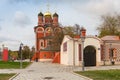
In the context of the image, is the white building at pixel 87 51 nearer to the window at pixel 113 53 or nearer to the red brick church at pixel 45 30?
the window at pixel 113 53

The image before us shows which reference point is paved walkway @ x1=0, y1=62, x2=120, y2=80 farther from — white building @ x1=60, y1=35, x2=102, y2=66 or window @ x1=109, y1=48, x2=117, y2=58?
window @ x1=109, y1=48, x2=117, y2=58

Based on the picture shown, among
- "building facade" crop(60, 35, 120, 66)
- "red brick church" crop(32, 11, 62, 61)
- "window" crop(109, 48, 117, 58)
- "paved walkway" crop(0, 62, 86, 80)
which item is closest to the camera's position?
"paved walkway" crop(0, 62, 86, 80)

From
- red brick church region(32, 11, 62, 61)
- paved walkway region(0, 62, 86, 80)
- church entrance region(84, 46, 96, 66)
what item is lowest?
paved walkway region(0, 62, 86, 80)

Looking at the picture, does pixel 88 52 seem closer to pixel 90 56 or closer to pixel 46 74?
pixel 90 56

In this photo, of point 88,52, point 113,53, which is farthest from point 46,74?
point 113,53

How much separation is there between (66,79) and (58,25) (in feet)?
247

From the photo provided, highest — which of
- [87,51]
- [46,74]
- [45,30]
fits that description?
[45,30]

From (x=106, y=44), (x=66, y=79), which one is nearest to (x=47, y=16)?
(x=106, y=44)

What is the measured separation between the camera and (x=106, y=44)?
49438 millimetres

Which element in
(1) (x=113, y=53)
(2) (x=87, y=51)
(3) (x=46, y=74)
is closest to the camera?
(3) (x=46, y=74)

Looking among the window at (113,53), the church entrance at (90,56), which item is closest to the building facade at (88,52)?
the church entrance at (90,56)

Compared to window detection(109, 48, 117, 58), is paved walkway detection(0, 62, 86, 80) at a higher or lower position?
lower

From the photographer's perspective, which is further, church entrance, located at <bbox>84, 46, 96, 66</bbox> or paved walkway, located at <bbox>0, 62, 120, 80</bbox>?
church entrance, located at <bbox>84, 46, 96, 66</bbox>

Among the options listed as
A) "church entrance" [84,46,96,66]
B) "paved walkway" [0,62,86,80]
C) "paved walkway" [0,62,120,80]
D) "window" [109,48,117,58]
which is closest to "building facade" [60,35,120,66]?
"church entrance" [84,46,96,66]
